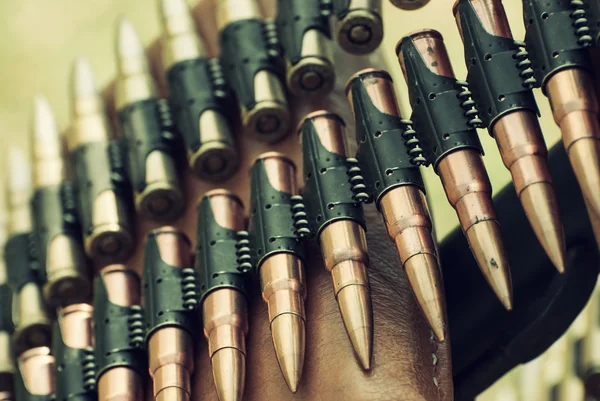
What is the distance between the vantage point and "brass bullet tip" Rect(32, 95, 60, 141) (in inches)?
69.9

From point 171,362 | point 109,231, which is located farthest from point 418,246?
point 109,231

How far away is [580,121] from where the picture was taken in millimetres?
1070

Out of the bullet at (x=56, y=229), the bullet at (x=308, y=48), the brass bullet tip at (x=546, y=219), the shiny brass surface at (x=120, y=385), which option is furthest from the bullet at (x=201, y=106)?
the brass bullet tip at (x=546, y=219)

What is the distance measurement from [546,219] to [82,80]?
1.00 meters

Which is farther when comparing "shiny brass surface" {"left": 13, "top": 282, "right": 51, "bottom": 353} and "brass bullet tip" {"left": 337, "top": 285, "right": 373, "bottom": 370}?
"shiny brass surface" {"left": 13, "top": 282, "right": 51, "bottom": 353}

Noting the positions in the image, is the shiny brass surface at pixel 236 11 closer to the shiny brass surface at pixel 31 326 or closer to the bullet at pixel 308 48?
the bullet at pixel 308 48

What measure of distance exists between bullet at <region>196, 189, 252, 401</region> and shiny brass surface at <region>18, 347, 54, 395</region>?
283 millimetres

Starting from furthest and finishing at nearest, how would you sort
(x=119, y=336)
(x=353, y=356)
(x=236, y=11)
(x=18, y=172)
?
1. (x=18, y=172)
2. (x=236, y=11)
3. (x=119, y=336)
4. (x=353, y=356)

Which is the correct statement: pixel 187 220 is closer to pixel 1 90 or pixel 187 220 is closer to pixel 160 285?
pixel 160 285

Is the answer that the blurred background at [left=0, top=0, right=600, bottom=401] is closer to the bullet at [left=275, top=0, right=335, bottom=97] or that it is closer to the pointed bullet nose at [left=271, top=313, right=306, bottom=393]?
the bullet at [left=275, top=0, right=335, bottom=97]

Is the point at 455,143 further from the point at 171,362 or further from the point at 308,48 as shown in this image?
the point at 171,362

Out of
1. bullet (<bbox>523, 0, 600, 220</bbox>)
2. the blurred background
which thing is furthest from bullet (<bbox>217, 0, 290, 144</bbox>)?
the blurred background

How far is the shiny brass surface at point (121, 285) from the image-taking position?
1.39 meters

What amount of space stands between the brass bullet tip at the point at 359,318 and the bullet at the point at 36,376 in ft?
1.63
